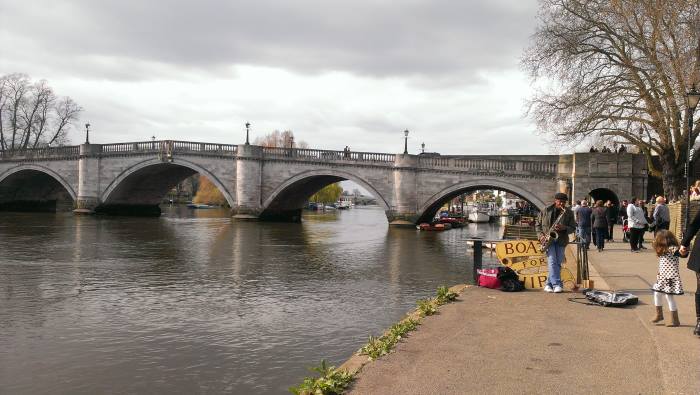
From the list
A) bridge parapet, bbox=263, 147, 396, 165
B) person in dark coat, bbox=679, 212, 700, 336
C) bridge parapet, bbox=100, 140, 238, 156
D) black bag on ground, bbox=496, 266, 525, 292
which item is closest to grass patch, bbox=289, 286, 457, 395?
black bag on ground, bbox=496, 266, 525, 292

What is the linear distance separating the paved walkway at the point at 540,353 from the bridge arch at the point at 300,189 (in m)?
29.6

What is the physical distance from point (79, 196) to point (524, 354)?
160ft

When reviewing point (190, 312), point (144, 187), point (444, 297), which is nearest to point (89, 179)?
point (144, 187)

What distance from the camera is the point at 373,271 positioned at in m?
16.3

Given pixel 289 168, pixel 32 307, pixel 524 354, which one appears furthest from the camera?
pixel 289 168

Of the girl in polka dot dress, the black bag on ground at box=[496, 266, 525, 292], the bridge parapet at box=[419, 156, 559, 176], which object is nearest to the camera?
the girl in polka dot dress

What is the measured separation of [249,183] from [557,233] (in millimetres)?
34105

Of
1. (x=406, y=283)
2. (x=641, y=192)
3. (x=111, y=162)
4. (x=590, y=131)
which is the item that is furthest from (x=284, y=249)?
(x=111, y=162)

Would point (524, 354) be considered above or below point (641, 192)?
below

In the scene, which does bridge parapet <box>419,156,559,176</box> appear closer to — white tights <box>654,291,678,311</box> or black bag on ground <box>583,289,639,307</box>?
black bag on ground <box>583,289,639,307</box>

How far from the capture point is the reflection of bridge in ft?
104

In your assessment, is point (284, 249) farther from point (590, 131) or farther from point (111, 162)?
point (111, 162)

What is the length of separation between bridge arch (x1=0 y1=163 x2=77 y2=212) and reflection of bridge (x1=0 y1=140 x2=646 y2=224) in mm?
124

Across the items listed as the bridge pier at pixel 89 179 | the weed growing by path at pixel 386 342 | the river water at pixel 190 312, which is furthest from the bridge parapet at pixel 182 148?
the weed growing by path at pixel 386 342
